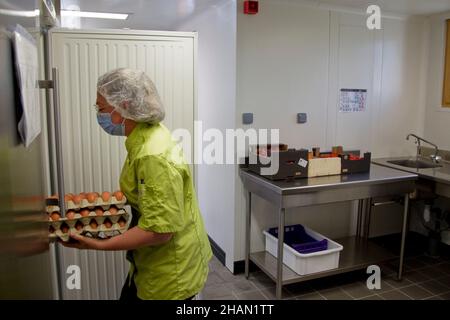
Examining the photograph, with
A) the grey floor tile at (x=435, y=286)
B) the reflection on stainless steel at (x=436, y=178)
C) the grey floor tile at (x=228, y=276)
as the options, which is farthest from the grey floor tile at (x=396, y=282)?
the grey floor tile at (x=228, y=276)

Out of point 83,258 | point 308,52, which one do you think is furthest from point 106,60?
point 308,52

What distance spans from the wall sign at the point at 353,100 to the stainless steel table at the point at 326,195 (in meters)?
0.54

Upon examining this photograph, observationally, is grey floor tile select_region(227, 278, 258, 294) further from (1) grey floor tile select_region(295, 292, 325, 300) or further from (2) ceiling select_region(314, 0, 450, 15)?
(2) ceiling select_region(314, 0, 450, 15)

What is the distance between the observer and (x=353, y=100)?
3.33 meters

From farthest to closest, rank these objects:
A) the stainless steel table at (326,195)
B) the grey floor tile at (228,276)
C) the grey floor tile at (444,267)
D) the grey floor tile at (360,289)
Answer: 1. the grey floor tile at (444,267)
2. the grey floor tile at (228,276)
3. the grey floor tile at (360,289)
4. the stainless steel table at (326,195)

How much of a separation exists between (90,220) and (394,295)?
2.33 metres

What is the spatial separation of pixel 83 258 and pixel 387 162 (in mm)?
2619

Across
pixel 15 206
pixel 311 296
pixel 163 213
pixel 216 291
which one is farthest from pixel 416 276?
pixel 15 206

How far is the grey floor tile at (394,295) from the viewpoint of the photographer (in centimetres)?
271

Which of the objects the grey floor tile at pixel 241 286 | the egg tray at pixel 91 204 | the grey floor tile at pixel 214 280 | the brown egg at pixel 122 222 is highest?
the egg tray at pixel 91 204

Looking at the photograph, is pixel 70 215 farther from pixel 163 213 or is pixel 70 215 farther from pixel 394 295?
pixel 394 295

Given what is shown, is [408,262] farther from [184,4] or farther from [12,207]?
[12,207]

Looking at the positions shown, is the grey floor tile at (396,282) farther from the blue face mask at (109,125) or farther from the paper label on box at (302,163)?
the blue face mask at (109,125)

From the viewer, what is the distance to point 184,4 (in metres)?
3.13
